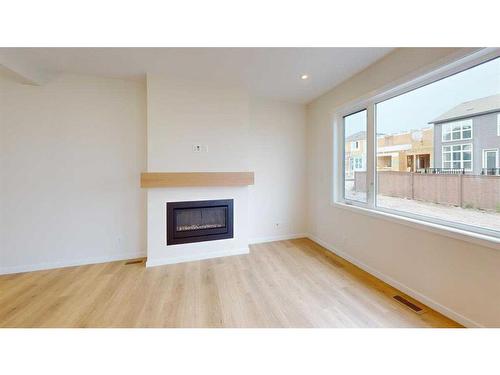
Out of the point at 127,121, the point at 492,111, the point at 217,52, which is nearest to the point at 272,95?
the point at 217,52

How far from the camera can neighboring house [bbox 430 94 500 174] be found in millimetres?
1525

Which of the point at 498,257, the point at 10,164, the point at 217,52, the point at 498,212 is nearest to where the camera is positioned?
the point at 498,257

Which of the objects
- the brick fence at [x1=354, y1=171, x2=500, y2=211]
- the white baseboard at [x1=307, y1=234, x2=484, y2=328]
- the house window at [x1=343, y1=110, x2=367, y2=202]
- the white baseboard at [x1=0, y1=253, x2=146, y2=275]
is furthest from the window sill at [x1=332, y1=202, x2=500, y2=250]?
the white baseboard at [x1=0, y1=253, x2=146, y2=275]

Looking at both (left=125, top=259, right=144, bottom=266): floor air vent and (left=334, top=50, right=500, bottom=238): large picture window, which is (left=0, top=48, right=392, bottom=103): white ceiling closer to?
(left=334, top=50, right=500, bottom=238): large picture window

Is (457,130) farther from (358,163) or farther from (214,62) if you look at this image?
(214,62)

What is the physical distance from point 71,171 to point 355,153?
412cm

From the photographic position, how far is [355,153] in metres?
2.91

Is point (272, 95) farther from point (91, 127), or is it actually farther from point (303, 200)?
point (91, 127)

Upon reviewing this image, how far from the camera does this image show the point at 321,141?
346cm

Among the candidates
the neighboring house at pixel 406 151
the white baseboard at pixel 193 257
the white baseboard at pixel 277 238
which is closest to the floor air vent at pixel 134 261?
the white baseboard at pixel 193 257

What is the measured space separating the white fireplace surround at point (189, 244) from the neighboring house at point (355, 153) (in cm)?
170

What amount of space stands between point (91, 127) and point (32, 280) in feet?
6.76

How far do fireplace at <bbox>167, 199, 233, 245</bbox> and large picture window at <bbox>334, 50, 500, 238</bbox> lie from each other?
207 centimetres

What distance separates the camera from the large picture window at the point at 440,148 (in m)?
1.55
